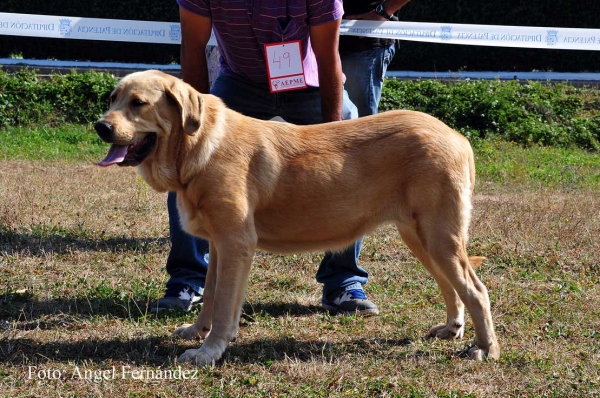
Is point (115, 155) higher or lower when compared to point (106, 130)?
lower

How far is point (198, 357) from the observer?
430 centimetres

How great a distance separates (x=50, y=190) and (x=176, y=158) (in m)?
4.72

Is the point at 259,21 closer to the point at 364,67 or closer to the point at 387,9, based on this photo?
the point at 364,67

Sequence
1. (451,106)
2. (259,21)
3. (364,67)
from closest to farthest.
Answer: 1. (259,21)
2. (364,67)
3. (451,106)

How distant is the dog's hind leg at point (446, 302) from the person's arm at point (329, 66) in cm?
98

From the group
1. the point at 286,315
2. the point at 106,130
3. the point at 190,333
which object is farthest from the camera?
the point at 286,315

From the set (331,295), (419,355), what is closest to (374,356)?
(419,355)

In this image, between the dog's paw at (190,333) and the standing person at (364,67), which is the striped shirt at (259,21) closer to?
the standing person at (364,67)

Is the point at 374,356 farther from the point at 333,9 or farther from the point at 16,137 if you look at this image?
the point at 16,137

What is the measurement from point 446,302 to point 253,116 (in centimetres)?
189

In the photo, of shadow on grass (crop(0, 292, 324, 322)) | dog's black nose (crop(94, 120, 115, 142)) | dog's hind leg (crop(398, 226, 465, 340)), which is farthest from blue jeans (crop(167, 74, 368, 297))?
dog's black nose (crop(94, 120, 115, 142))

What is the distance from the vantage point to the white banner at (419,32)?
40.4 feet

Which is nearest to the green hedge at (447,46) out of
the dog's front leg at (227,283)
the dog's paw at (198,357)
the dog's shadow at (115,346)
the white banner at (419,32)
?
the white banner at (419,32)

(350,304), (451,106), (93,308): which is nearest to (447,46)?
(451,106)
